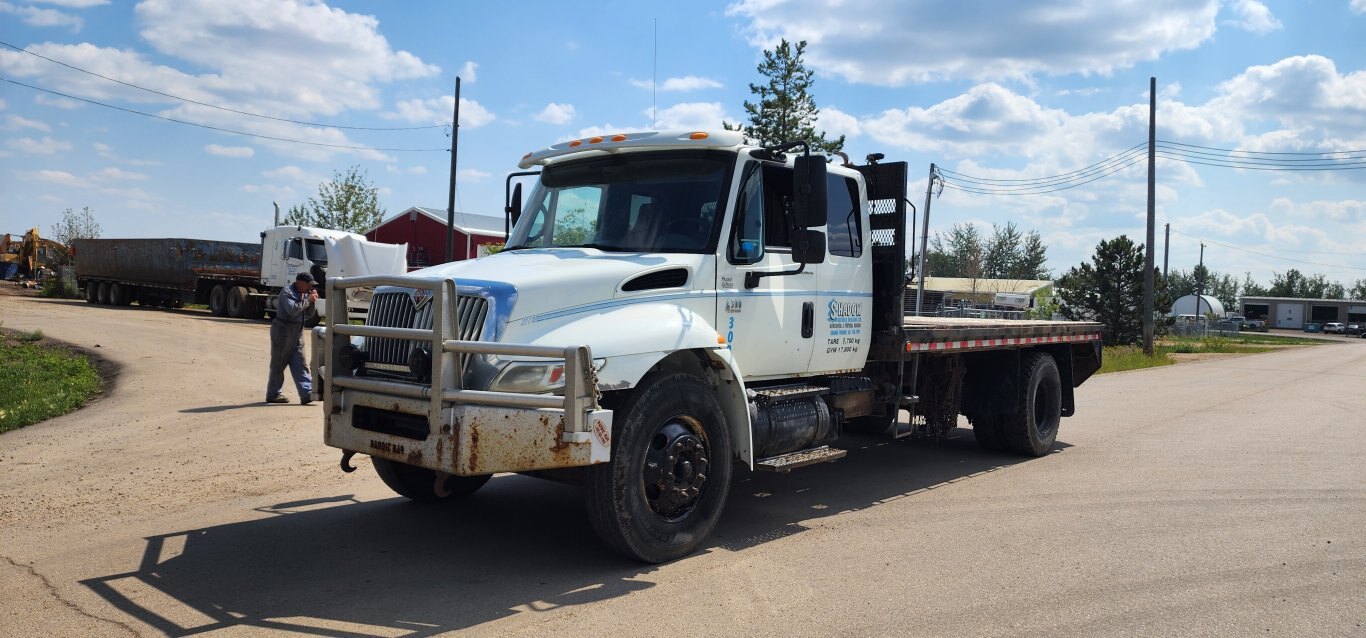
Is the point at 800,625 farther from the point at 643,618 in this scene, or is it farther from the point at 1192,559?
the point at 1192,559

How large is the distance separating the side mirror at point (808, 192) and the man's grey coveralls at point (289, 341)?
769cm

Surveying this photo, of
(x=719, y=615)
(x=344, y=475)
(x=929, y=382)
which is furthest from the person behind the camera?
(x=929, y=382)

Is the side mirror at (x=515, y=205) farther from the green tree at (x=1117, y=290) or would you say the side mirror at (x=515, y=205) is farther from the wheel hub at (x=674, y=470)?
the green tree at (x=1117, y=290)

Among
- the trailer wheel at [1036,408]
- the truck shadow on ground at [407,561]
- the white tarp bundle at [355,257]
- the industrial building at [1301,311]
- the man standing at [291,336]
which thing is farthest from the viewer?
the industrial building at [1301,311]

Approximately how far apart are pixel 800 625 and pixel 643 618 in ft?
2.47

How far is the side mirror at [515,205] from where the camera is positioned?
23.8 ft

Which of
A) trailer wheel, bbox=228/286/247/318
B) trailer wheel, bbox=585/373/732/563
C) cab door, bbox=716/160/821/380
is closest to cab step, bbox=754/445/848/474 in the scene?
trailer wheel, bbox=585/373/732/563

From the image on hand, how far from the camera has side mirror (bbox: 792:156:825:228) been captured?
5.92 metres

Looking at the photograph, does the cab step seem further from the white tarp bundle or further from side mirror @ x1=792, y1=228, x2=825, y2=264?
the white tarp bundle

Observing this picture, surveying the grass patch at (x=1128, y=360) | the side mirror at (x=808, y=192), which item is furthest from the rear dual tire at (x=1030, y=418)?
the grass patch at (x=1128, y=360)

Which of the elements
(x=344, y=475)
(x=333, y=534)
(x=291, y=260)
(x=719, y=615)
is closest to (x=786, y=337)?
(x=719, y=615)

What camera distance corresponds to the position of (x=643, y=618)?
455 centimetres

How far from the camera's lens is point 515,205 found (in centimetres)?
727

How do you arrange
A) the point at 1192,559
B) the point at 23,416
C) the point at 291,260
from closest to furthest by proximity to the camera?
the point at 1192,559
the point at 23,416
the point at 291,260
